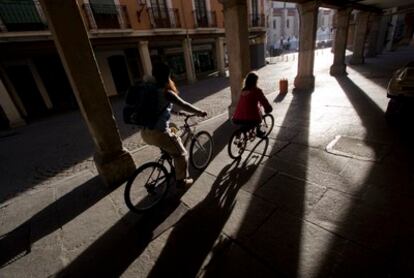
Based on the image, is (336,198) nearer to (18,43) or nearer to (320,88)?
(320,88)

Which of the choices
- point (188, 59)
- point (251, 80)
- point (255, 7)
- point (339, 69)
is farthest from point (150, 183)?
point (255, 7)

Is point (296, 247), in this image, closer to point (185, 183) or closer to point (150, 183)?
point (185, 183)

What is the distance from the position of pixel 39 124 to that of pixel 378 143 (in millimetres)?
12829

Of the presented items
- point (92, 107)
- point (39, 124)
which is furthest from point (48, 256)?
point (39, 124)

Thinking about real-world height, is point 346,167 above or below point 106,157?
below

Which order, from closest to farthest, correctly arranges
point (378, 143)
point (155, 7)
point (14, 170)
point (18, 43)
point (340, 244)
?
point (340, 244), point (378, 143), point (14, 170), point (18, 43), point (155, 7)

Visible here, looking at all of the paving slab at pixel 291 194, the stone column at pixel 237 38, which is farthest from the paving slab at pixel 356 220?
the stone column at pixel 237 38

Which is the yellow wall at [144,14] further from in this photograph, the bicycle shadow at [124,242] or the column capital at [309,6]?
the bicycle shadow at [124,242]

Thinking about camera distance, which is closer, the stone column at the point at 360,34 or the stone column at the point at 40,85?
the stone column at the point at 40,85

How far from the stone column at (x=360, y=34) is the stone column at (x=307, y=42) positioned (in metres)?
7.42

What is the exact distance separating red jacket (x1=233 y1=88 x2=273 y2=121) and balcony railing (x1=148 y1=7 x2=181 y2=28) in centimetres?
1270

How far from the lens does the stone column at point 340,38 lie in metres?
10.4

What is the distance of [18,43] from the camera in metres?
9.76

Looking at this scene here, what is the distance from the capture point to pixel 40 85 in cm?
1230
